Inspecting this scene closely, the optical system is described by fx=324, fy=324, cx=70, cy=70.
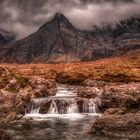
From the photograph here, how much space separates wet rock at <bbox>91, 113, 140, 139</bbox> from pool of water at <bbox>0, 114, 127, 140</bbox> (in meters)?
1.64

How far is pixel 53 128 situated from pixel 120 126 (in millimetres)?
18835

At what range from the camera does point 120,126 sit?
Answer: 51.2 m

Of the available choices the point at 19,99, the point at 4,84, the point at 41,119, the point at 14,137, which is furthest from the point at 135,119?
the point at 4,84

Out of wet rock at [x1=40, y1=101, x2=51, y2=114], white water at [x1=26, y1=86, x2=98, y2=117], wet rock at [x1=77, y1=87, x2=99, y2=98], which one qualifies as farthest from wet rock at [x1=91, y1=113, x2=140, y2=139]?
wet rock at [x1=77, y1=87, x2=99, y2=98]

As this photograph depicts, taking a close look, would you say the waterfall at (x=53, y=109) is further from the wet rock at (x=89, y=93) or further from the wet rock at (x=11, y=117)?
the wet rock at (x=11, y=117)

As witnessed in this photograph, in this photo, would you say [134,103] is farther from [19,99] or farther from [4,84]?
[4,84]

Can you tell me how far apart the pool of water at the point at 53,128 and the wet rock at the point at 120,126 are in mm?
1639

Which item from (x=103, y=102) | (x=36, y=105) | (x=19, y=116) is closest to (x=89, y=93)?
(x=103, y=102)

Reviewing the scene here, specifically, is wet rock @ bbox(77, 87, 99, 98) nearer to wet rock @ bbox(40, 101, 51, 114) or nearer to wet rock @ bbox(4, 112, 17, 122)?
wet rock @ bbox(40, 101, 51, 114)

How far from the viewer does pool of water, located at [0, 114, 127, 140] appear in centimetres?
5634

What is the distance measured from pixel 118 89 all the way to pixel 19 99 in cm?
2544

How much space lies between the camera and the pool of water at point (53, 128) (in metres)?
56.3

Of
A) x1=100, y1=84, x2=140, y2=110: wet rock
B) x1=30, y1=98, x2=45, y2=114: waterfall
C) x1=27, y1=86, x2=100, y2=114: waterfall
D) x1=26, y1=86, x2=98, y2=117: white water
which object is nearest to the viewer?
x1=100, y1=84, x2=140, y2=110: wet rock

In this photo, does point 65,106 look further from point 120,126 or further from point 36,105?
→ point 120,126
